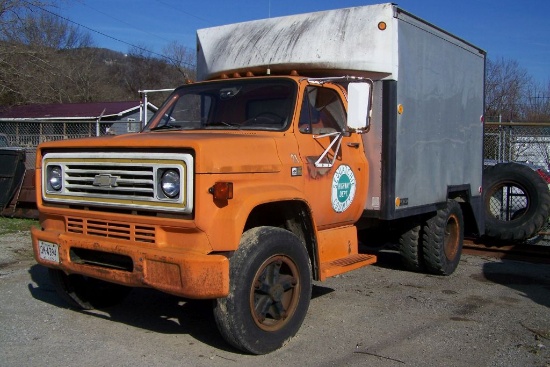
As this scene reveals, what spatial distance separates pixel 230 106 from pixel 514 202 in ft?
23.1

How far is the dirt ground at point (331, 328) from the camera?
482 centimetres

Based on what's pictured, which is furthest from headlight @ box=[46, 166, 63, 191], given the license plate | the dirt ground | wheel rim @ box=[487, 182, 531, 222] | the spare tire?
wheel rim @ box=[487, 182, 531, 222]

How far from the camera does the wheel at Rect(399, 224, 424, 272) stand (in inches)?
313

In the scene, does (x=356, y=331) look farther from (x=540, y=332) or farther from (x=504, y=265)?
(x=504, y=265)

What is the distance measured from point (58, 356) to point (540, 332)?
4212 millimetres

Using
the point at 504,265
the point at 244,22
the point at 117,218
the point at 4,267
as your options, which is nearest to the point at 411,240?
the point at 504,265

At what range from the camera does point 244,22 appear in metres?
7.14

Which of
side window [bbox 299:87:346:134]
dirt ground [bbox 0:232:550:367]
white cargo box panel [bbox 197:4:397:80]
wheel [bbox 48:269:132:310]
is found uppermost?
white cargo box panel [bbox 197:4:397:80]

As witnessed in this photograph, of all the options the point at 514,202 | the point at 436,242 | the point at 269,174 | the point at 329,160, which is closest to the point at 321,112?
the point at 329,160

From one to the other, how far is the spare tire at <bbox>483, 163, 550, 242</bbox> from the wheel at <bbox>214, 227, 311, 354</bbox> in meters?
5.60

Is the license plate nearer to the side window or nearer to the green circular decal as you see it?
the side window

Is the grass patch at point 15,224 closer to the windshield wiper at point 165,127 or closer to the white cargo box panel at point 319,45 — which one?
the windshield wiper at point 165,127

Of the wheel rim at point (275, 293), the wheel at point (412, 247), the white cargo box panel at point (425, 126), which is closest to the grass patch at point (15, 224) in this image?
the wheel at point (412, 247)

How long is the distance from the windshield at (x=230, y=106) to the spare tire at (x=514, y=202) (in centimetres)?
529
